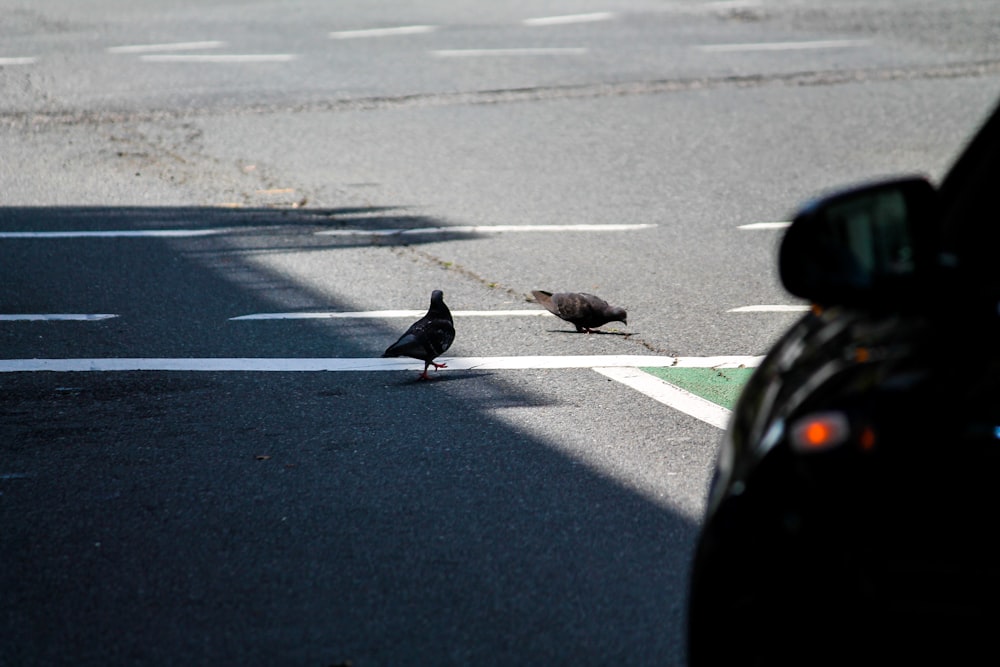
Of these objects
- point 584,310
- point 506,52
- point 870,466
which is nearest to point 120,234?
point 584,310

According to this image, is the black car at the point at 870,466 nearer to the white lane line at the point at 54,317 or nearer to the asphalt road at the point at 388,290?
the asphalt road at the point at 388,290

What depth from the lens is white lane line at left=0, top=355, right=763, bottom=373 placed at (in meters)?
6.48

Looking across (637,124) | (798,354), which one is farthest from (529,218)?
(798,354)

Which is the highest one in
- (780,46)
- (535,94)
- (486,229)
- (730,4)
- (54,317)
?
(730,4)

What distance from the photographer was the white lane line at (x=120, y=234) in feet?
30.0

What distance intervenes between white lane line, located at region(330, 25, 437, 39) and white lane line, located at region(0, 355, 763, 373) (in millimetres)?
10747

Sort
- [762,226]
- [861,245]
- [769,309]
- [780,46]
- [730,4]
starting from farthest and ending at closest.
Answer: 1. [730,4]
2. [780,46]
3. [762,226]
4. [769,309]
5. [861,245]

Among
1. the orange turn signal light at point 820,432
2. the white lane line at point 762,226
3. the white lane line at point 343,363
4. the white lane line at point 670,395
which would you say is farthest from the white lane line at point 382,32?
the orange turn signal light at point 820,432

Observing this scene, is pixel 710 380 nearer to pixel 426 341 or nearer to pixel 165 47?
pixel 426 341

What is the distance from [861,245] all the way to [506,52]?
1352 cm

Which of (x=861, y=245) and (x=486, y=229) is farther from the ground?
(x=861, y=245)

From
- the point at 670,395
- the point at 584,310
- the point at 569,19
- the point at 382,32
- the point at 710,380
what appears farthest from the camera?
the point at 569,19

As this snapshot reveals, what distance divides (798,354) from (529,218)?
6.84 metres

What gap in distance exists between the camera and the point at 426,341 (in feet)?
20.4
